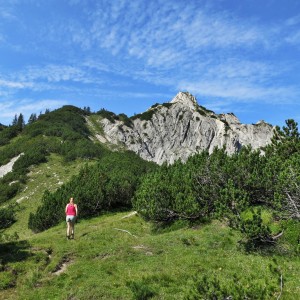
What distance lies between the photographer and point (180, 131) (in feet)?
428

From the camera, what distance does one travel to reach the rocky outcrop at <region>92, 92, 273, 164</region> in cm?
11881

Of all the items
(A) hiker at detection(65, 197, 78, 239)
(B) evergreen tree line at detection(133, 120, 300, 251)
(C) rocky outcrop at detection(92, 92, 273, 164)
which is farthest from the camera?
(C) rocky outcrop at detection(92, 92, 273, 164)

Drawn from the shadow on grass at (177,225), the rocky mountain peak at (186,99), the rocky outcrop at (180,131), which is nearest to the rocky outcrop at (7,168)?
the shadow on grass at (177,225)

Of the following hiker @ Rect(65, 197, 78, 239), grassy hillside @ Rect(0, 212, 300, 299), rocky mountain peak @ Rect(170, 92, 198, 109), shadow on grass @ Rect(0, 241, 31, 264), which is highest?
rocky mountain peak @ Rect(170, 92, 198, 109)

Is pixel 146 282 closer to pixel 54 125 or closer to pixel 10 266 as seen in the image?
pixel 10 266

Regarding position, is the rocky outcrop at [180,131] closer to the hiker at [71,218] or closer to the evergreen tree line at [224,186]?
the evergreen tree line at [224,186]

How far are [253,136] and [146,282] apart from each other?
134 m

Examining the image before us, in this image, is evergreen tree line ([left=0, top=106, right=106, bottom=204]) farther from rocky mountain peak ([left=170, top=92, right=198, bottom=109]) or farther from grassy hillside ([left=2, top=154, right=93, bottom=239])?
rocky mountain peak ([left=170, top=92, right=198, bottom=109])

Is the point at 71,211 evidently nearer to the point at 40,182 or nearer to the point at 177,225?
the point at 177,225

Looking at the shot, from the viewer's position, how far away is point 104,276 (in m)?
14.5

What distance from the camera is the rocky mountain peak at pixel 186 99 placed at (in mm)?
141525

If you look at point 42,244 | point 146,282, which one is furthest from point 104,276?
point 42,244

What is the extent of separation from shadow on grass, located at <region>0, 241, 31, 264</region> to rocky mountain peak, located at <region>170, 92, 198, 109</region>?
406ft

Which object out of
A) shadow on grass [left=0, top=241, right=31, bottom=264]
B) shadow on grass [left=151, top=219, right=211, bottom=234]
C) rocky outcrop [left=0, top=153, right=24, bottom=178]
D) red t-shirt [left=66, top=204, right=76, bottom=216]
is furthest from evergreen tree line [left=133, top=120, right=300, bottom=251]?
rocky outcrop [left=0, top=153, right=24, bottom=178]
